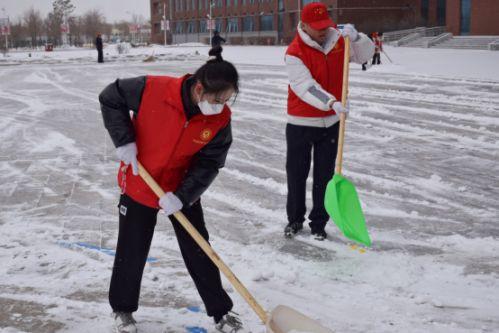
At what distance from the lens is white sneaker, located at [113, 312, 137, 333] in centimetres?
305

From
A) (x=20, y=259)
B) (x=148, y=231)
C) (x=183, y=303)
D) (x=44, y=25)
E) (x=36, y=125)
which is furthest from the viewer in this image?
(x=44, y=25)

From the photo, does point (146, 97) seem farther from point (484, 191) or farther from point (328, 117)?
point (484, 191)

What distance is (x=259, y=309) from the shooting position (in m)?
2.82

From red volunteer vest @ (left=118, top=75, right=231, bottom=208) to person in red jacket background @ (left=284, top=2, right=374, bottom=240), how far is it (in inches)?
53.3

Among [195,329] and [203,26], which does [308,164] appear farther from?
[203,26]

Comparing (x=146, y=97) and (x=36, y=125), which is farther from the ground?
(x=146, y=97)

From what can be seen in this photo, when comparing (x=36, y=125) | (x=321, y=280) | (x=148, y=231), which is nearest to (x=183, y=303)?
(x=148, y=231)

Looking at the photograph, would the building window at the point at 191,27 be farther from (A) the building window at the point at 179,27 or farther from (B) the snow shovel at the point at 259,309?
(B) the snow shovel at the point at 259,309

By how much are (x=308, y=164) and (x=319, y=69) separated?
81 cm

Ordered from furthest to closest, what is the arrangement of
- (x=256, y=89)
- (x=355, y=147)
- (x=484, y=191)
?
(x=256, y=89), (x=355, y=147), (x=484, y=191)

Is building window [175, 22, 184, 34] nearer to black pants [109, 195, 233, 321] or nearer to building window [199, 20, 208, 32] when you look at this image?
building window [199, 20, 208, 32]

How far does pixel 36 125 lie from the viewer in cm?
973

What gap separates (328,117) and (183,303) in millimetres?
1797

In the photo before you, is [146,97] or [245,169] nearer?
[146,97]
